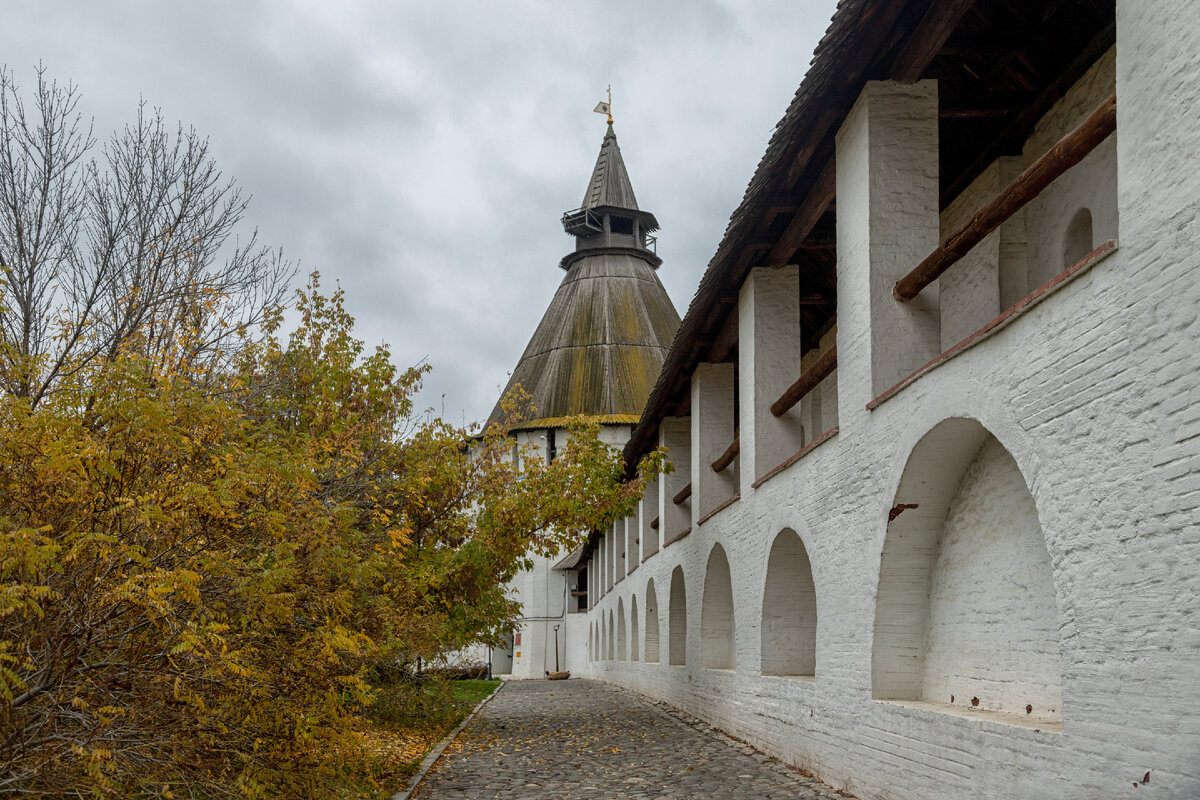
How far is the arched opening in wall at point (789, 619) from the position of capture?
11.9 m

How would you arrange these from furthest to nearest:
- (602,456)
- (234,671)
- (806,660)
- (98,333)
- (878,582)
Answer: (602,456), (806,660), (98,333), (878,582), (234,671)

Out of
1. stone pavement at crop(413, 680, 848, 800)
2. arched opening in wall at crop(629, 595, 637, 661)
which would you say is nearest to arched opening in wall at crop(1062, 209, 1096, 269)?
stone pavement at crop(413, 680, 848, 800)

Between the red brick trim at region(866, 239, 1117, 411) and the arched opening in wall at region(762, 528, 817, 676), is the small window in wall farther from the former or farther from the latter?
the red brick trim at region(866, 239, 1117, 411)

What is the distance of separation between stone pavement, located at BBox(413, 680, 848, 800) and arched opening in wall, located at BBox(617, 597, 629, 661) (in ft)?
33.8

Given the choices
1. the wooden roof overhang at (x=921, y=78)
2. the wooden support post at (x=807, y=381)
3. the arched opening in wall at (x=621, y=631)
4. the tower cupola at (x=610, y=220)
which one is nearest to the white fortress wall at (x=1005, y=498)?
the wooden roof overhang at (x=921, y=78)

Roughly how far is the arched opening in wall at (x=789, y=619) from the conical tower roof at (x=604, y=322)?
2947cm

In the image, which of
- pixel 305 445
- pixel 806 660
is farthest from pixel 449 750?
pixel 305 445

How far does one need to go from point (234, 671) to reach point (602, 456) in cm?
1183

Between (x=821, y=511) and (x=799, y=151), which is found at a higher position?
(x=799, y=151)

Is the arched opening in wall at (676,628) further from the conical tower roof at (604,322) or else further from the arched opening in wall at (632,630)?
the conical tower roof at (604,322)

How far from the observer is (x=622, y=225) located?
168 ft

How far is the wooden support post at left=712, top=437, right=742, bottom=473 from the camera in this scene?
14.4 m

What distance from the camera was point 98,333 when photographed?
30.3 ft

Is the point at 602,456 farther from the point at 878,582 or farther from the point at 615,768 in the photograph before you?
the point at 878,582
